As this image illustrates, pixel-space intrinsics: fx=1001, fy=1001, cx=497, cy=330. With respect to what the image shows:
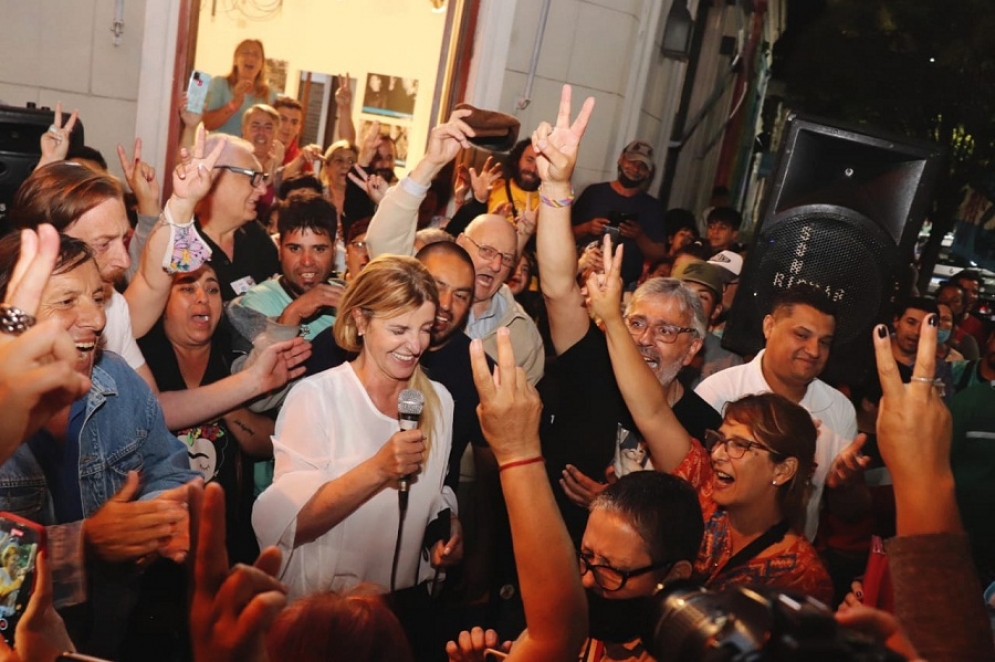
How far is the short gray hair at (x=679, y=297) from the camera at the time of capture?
3.79 meters

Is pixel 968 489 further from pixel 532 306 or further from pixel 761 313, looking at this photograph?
pixel 532 306

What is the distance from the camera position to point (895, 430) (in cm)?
185

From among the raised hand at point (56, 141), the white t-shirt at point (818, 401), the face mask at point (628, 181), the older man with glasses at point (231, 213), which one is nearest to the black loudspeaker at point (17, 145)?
A: the raised hand at point (56, 141)

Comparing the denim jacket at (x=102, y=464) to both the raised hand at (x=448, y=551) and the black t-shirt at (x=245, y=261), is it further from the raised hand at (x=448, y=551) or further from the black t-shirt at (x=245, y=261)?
the black t-shirt at (x=245, y=261)

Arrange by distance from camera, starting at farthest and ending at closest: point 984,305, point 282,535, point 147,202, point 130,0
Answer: point 984,305 < point 130,0 < point 147,202 < point 282,535

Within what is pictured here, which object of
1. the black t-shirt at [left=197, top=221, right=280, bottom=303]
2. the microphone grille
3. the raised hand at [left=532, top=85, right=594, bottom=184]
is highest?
the raised hand at [left=532, top=85, right=594, bottom=184]

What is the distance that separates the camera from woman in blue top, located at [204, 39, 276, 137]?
23.3 ft

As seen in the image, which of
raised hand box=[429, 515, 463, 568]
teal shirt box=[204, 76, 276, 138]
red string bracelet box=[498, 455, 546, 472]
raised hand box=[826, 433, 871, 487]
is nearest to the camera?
red string bracelet box=[498, 455, 546, 472]

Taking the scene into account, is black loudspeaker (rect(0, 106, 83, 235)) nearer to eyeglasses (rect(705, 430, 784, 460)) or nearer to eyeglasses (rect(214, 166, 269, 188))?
eyeglasses (rect(214, 166, 269, 188))

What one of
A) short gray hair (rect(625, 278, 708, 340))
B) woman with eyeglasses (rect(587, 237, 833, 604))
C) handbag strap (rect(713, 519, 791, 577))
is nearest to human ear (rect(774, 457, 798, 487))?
woman with eyeglasses (rect(587, 237, 833, 604))

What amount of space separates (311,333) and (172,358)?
60 centimetres

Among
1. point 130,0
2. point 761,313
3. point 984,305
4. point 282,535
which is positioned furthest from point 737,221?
point 282,535

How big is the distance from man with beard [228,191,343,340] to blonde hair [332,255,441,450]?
58 centimetres

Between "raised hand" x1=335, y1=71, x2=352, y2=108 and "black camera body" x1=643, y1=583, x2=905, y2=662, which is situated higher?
"raised hand" x1=335, y1=71, x2=352, y2=108
